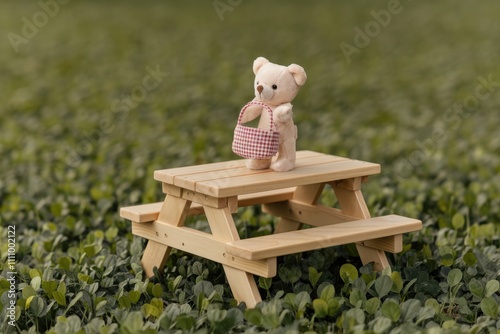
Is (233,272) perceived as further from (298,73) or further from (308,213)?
(298,73)

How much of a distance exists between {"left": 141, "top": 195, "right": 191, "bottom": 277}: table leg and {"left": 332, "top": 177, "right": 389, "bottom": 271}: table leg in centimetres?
81

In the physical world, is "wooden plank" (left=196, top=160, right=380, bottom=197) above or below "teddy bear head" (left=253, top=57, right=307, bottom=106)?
below

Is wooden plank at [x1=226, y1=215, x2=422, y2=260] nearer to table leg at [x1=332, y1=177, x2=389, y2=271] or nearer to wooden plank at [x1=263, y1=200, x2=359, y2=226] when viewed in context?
table leg at [x1=332, y1=177, x2=389, y2=271]

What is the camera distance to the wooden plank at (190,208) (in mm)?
4335

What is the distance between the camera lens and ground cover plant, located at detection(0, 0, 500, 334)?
388cm

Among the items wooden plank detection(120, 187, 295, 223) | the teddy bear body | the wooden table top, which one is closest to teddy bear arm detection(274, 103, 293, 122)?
the teddy bear body

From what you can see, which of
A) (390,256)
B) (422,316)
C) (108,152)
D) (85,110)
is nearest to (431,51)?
(85,110)

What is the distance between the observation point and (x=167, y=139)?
25.4 feet

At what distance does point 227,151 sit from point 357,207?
3.00m

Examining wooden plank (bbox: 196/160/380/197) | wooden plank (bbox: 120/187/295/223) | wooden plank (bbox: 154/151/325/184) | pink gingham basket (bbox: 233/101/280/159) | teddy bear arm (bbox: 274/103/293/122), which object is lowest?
wooden plank (bbox: 120/187/295/223)

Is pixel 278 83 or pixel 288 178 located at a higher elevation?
pixel 278 83

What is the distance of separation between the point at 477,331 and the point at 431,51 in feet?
31.2

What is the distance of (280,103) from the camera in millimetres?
4270

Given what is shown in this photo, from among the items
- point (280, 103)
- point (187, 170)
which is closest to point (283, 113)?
point (280, 103)
